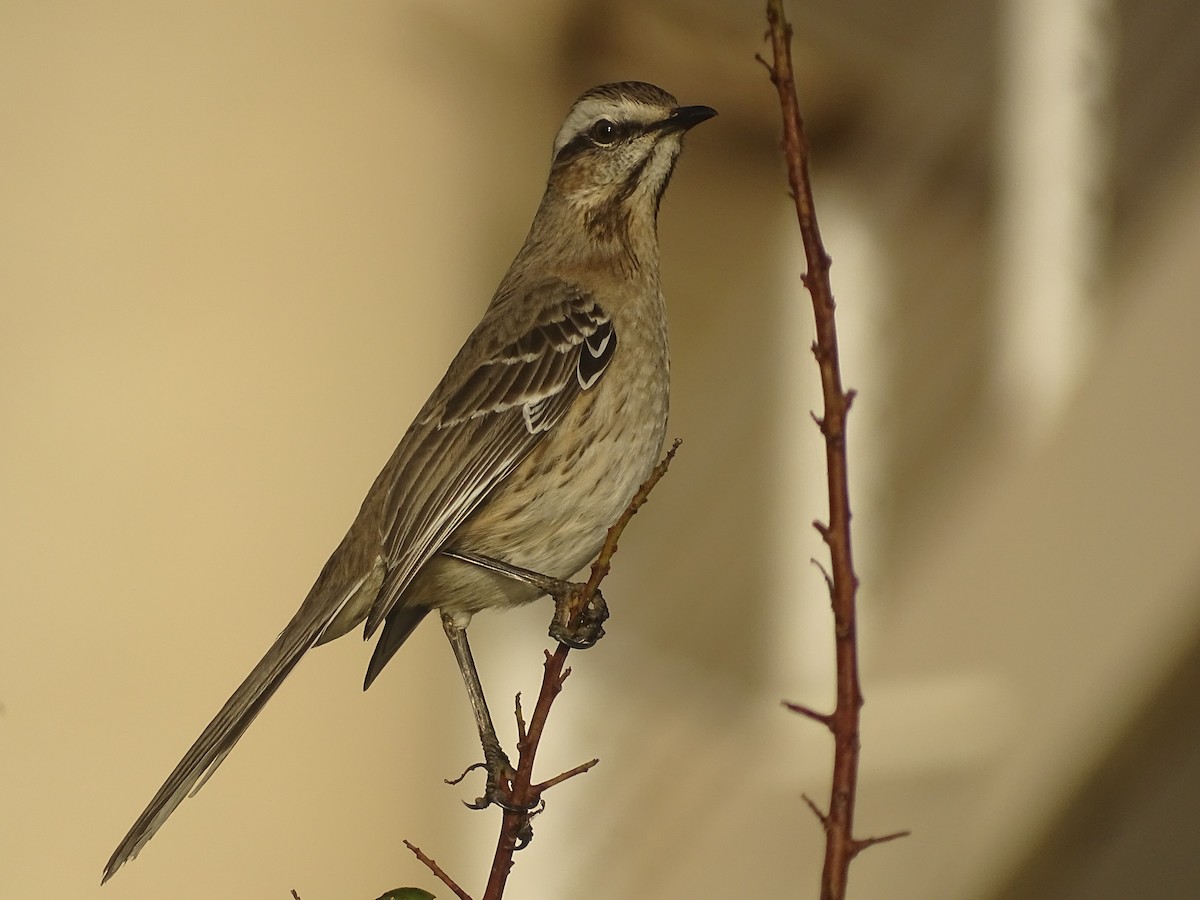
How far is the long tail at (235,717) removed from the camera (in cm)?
155

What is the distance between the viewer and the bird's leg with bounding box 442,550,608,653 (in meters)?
1.86

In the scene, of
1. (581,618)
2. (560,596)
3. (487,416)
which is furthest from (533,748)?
(487,416)

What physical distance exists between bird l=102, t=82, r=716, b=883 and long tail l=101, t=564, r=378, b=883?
12 millimetres

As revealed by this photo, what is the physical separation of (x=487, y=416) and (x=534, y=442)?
12 centimetres

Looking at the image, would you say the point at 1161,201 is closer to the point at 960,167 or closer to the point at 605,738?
the point at 960,167

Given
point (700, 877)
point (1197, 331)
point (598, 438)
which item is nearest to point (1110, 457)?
point (1197, 331)

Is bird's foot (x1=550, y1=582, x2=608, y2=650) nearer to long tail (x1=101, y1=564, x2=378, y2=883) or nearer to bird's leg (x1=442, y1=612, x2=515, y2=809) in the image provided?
bird's leg (x1=442, y1=612, x2=515, y2=809)

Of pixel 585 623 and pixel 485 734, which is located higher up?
pixel 585 623

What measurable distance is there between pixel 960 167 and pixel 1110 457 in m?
1.28

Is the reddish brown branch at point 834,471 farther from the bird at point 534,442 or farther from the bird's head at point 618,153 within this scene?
the bird's head at point 618,153

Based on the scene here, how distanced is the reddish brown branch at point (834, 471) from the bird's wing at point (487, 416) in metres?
1.17

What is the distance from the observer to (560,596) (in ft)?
6.87

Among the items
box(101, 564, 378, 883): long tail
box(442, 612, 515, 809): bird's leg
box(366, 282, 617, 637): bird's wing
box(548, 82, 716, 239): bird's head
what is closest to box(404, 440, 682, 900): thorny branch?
box(101, 564, 378, 883): long tail

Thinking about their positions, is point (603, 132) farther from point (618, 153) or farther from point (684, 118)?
point (684, 118)
